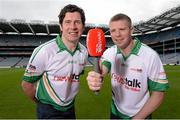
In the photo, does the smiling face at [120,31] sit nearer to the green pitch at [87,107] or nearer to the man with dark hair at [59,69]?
the man with dark hair at [59,69]

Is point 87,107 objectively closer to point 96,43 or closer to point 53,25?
point 96,43

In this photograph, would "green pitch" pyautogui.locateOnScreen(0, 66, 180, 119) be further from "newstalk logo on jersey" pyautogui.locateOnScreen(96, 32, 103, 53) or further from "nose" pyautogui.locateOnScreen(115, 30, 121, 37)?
"newstalk logo on jersey" pyautogui.locateOnScreen(96, 32, 103, 53)

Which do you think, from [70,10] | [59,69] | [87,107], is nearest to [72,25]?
[70,10]

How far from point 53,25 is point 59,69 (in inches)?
2881

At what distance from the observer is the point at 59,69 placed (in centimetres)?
426

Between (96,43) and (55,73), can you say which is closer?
(96,43)

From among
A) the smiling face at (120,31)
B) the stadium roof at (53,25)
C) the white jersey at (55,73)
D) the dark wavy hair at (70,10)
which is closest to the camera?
the smiling face at (120,31)

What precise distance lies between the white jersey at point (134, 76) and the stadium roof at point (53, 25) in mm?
56855

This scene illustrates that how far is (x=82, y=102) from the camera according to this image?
13266 mm

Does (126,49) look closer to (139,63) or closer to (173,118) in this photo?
(139,63)

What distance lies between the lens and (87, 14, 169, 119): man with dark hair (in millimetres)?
3811

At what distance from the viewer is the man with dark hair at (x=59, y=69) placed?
415 centimetres

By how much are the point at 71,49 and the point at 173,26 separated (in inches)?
2974

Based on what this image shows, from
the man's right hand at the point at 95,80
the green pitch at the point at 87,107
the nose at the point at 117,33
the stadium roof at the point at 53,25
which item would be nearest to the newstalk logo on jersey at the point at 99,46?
the man's right hand at the point at 95,80
